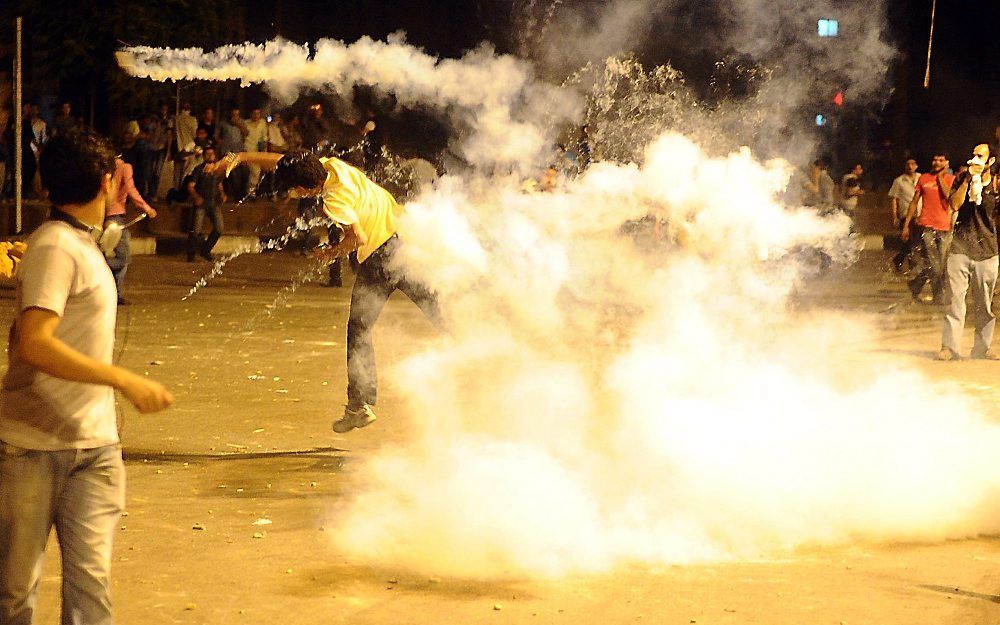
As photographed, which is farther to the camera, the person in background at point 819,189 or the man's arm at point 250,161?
the person in background at point 819,189

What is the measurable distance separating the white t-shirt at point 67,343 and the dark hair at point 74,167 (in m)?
0.10

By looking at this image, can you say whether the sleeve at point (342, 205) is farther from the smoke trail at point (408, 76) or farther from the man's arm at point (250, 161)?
the smoke trail at point (408, 76)

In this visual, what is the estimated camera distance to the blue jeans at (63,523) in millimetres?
3451

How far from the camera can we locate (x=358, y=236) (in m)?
7.13

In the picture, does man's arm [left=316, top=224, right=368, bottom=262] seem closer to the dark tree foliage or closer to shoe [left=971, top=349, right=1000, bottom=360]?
shoe [left=971, top=349, right=1000, bottom=360]

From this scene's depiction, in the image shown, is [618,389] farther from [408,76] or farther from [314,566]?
[314,566]

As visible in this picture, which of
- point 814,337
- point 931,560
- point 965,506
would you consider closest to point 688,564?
point 931,560

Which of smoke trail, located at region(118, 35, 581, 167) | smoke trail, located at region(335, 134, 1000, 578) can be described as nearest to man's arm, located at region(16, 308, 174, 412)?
smoke trail, located at region(335, 134, 1000, 578)

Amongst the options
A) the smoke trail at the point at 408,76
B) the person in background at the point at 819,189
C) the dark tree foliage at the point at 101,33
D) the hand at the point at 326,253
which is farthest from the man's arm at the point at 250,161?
the dark tree foliage at the point at 101,33

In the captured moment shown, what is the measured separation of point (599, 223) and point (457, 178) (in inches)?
51.3

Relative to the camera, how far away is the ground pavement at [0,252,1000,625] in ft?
15.2

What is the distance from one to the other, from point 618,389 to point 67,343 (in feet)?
19.3

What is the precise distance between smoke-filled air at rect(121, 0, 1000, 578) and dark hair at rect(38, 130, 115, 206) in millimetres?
2278

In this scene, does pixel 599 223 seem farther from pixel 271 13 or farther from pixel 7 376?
pixel 271 13
